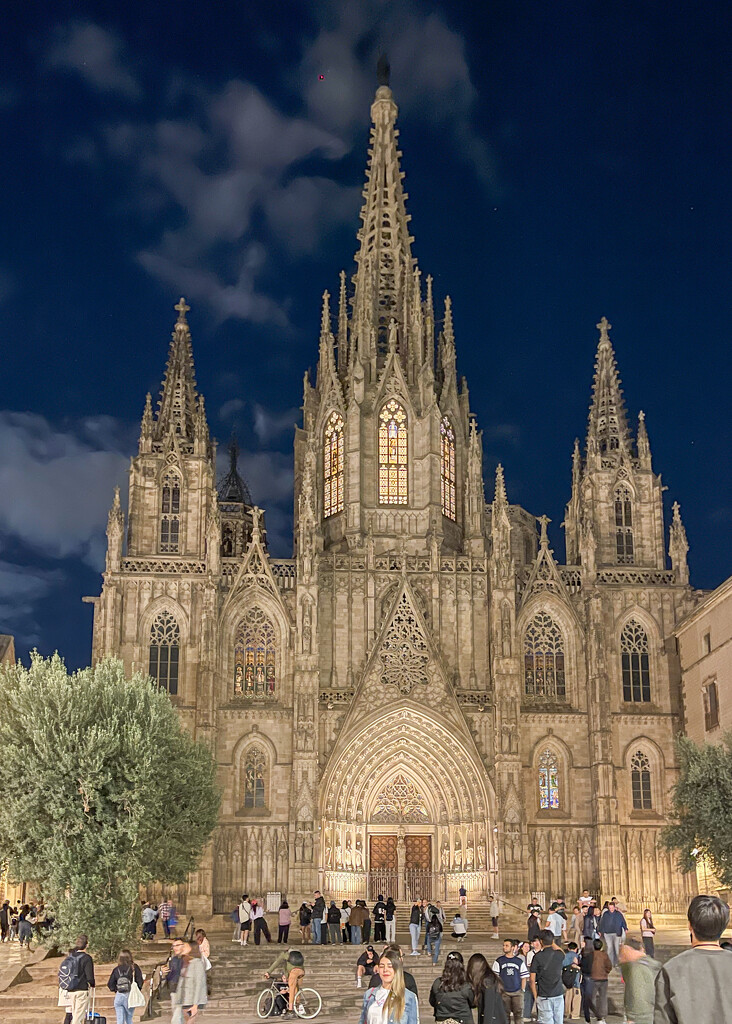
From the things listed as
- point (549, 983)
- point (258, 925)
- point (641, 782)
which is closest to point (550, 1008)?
point (549, 983)

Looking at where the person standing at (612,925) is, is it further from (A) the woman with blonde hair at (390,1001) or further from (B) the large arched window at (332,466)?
(B) the large arched window at (332,466)

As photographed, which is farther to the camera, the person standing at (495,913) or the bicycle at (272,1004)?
the person standing at (495,913)

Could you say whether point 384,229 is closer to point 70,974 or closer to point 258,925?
point 258,925

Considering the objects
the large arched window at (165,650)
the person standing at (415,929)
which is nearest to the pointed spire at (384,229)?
the large arched window at (165,650)

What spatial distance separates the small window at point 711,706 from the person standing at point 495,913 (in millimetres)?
10157

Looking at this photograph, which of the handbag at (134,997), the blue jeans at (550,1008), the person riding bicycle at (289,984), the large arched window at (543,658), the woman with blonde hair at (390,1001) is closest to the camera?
the woman with blonde hair at (390,1001)

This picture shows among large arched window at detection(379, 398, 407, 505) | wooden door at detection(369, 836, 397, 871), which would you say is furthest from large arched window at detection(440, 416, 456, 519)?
wooden door at detection(369, 836, 397, 871)

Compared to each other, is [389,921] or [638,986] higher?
[638,986]

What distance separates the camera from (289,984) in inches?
941

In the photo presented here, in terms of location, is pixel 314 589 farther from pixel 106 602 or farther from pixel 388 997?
pixel 388 997

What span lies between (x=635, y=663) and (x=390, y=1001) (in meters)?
41.2

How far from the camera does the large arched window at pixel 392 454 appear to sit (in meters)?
53.6

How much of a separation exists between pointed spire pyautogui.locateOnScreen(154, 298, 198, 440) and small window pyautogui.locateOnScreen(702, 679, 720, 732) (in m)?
23.6

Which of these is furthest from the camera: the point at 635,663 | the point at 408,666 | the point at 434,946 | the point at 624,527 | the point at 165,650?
the point at 624,527
